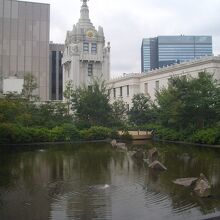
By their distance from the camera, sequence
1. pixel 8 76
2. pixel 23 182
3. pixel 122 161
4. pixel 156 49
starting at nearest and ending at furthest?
pixel 23 182 < pixel 122 161 < pixel 8 76 < pixel 156 49

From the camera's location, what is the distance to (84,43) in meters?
72.8

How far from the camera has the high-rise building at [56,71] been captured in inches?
3152

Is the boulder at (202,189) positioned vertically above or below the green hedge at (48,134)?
below

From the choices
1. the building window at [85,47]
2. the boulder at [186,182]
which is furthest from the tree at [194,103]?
the building window at [85,47]

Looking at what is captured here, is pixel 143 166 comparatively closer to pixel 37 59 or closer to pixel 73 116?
pixel 73 116

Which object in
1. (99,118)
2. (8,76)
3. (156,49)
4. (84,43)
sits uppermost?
(156,49)

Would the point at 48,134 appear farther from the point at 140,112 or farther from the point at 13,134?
the point at 140,112

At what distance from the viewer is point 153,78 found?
202ft

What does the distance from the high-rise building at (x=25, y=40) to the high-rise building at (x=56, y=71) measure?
12.8m

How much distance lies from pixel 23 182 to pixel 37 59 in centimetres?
5222

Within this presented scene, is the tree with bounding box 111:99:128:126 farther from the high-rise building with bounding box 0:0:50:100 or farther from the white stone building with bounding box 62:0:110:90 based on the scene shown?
the white stone building with bounding box 62:0:110:90

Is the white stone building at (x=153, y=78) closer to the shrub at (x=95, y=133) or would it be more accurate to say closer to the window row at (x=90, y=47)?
the window row at (x=90, y=47)

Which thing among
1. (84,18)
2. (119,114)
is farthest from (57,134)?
(84,18)

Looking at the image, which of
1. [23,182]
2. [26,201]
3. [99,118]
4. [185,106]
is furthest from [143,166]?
[99,118]
